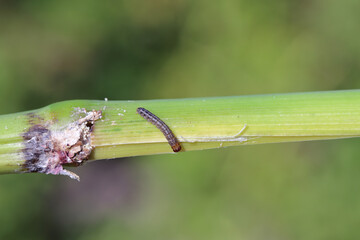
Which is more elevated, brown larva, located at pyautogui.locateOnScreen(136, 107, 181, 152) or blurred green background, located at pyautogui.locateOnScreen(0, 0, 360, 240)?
blurred green background, located at pyautogui.locateOnScreen(0, 0, 360, 240)

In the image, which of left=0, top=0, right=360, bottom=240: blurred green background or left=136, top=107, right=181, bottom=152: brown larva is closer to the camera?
left=136, top=107, right=181, bottom=152: brown larva

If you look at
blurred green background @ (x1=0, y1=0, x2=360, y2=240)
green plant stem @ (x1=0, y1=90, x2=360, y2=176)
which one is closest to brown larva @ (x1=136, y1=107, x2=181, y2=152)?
green plant stem @ (x1=0, y1=90, x2=360, y2=176)

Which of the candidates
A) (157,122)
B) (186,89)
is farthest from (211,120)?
(186,89)

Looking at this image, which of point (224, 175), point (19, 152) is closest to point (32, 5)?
point (224, 175)

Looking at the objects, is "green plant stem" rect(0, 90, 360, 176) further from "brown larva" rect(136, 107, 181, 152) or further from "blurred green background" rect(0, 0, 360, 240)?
"blurred green background" rect(0, 0, 360, 240)

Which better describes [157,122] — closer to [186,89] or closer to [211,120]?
[211,120]

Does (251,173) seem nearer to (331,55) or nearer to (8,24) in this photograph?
(331,55)

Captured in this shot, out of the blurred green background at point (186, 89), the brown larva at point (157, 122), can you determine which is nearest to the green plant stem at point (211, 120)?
the brown larva at point (157, 122)
